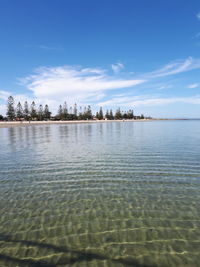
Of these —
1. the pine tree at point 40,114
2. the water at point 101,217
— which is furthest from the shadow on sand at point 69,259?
the pine tree at point 40,114

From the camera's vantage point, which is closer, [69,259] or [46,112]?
[69,259]

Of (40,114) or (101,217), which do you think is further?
(40,114)

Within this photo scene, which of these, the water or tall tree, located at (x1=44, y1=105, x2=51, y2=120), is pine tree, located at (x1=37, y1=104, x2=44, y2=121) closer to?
tall tree, located at (x1=44, y1=105, x2=51, y2=120)

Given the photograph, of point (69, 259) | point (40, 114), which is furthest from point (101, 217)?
point (40, 114)

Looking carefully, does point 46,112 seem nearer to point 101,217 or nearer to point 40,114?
point 40,114

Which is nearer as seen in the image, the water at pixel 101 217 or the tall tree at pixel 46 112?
the water at pixel 101 217

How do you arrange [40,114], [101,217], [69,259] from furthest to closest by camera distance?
[40,114] < [101,217] < [69,259]

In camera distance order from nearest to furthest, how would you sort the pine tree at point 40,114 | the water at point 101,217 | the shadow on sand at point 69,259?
the shadow on sand at point 69,259 → the water at point 101,217 → the pine tree at point 40,114

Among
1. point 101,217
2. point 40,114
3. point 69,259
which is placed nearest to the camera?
point 69,259

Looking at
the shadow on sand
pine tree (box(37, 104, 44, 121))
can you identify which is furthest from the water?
pine tree (box(37, 104, 44, 121))

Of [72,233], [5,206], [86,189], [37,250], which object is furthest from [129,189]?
[5,206]

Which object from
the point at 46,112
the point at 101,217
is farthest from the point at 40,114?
the point at 101,217

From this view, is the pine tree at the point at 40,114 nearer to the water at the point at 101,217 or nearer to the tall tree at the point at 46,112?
the tall tree at the point at 46,112

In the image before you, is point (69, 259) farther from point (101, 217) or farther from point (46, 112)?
point (46, 112)
